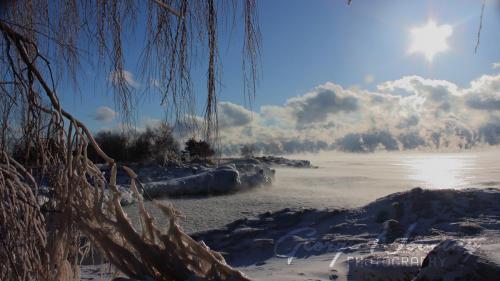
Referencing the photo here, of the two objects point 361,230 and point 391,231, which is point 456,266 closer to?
point 391,231

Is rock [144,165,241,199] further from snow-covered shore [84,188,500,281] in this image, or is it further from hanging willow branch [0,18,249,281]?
hanging willow branch [0,18,249,281]

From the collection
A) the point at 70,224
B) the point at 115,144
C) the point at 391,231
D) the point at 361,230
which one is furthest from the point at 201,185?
the point at 70,224

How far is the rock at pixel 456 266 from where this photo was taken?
6.07ft

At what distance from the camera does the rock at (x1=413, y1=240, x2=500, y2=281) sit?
185 cm

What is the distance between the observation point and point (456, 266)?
1.97 m

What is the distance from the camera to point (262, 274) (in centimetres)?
324

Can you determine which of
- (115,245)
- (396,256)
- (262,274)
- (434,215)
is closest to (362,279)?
(396,256)

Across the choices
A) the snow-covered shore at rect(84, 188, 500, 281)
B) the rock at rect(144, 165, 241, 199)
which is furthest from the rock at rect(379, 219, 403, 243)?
the rock at rect(144, 165, 241, 199)

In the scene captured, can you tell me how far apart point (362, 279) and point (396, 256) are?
34 centimetres

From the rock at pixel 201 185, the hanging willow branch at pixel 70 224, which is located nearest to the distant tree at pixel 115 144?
the hanging willow branch at pixel 70 224

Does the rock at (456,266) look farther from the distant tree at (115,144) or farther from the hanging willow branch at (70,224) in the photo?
the distant tree at (115,144)

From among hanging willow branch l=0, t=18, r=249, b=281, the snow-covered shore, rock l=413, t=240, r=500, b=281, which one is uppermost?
hanging willow branch l=0, t=18, r=249, b=281

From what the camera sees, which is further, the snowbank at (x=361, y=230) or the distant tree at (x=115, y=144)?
the snowbank at (x=361, y=230)

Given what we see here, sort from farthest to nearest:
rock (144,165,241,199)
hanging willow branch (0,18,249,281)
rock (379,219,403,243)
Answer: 1. rock (144,165,241,199)
2. rock (379,219,403,243)
3. hanging willow branch (0,18,249,281)
